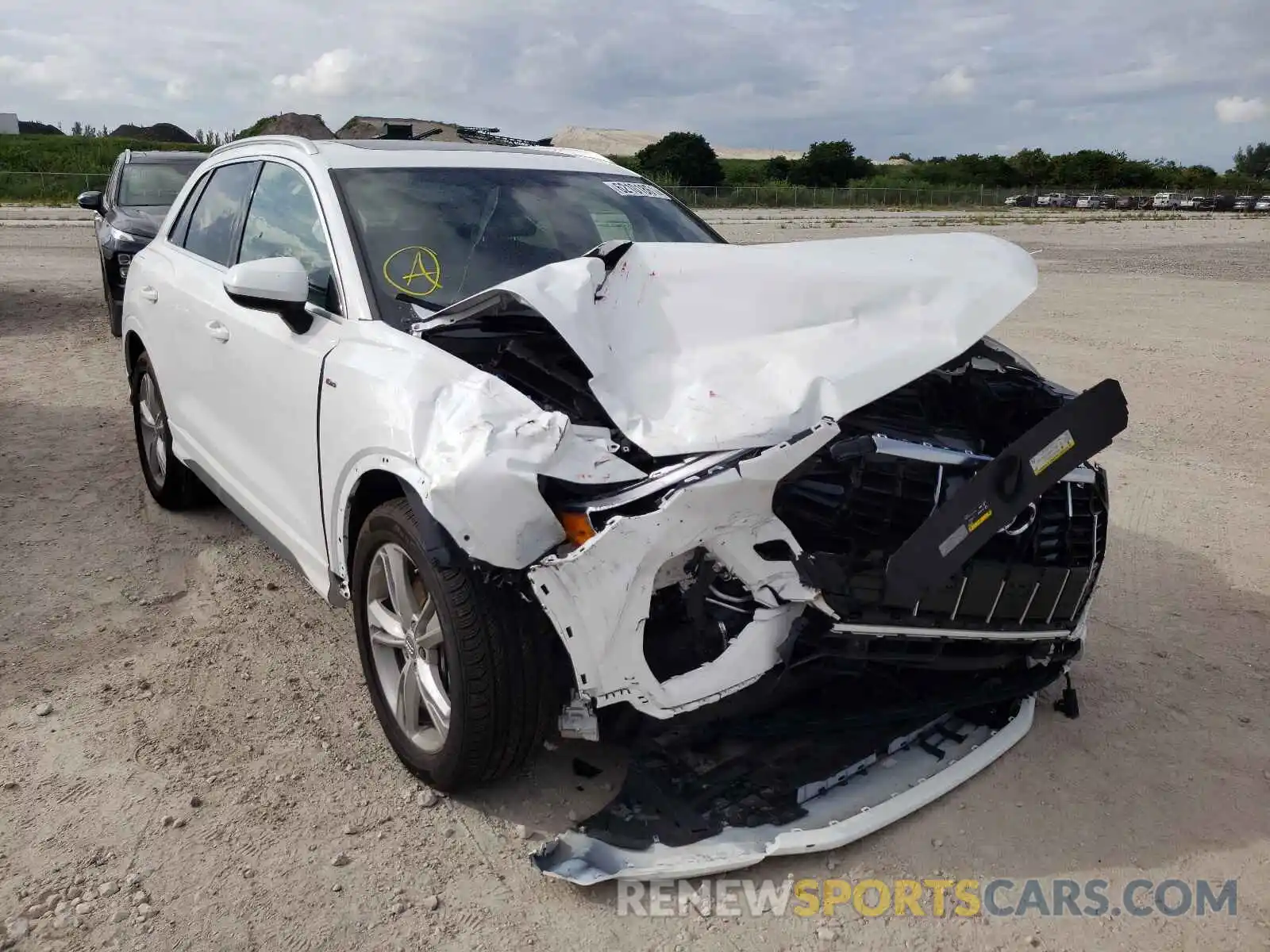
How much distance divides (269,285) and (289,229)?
742 mm

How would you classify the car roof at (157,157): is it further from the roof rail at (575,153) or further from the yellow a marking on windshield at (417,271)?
the yellow a marking on windshield at (417,271)

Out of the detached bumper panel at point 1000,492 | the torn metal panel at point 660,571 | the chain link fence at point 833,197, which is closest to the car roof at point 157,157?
the torn metal panel at point 660,571

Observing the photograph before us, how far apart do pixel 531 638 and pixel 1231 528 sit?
13.5 ft

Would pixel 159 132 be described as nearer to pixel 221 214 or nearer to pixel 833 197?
pixel 833 197

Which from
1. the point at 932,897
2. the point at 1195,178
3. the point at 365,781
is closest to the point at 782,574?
the point at 932,897

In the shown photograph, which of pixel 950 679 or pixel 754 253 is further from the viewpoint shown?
pixel 754 253

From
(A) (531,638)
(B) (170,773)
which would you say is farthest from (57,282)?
(A) (531,638)

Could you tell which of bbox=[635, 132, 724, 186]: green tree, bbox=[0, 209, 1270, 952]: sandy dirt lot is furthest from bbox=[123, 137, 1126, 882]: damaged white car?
bbox=[635, 132, 724, 186]: green tree

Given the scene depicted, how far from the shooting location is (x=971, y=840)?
2.75 meters

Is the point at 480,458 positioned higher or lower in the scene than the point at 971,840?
higher

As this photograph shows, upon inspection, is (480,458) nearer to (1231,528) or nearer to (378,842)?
(378,842)

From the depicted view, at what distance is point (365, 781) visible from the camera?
9.93 ft

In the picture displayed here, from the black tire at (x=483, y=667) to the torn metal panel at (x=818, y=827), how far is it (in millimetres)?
300

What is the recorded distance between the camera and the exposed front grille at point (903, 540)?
98.7 inches
